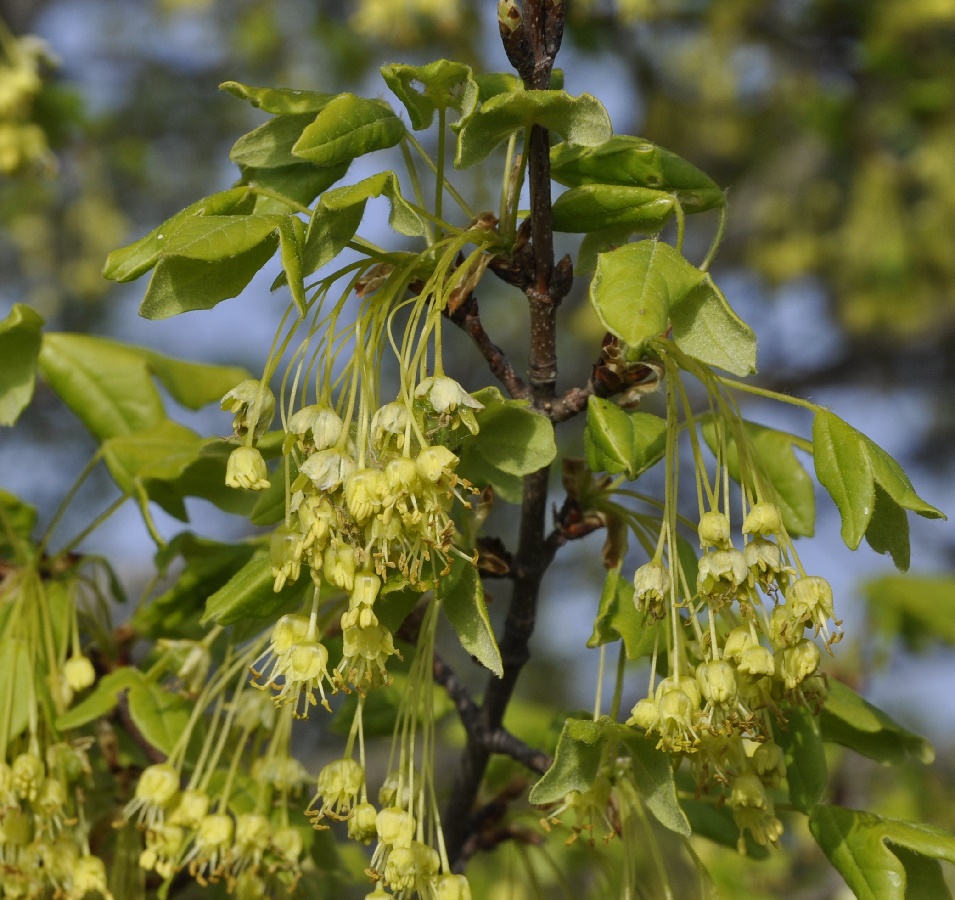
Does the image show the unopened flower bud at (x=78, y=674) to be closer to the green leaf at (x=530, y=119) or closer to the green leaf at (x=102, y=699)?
the green leaf at (x=102, y=699)

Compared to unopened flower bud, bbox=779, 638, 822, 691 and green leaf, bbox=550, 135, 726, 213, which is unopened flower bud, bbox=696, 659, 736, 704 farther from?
green leaf, bbox=550, 135, 726, 213

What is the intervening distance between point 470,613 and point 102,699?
63 cm

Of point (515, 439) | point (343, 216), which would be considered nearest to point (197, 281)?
point (343, 216)

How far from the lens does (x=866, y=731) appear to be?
1528mm

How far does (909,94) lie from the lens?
4754 millimetres

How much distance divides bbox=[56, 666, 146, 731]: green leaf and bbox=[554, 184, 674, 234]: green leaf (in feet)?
2.90

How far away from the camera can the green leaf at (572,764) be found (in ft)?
3.94

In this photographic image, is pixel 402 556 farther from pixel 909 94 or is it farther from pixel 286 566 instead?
pixel 909 94

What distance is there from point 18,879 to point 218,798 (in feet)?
0.87

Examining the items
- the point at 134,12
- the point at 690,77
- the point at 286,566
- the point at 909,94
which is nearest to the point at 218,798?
the point at 286,566

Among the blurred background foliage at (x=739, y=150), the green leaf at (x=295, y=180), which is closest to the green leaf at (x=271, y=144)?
the green leaf at (x=295, y=180)

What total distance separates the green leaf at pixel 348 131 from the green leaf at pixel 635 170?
212mm

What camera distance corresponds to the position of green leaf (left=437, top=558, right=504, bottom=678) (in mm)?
1188

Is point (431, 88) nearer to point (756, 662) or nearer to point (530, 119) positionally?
point (530, 119)
